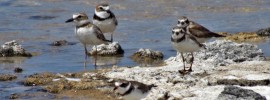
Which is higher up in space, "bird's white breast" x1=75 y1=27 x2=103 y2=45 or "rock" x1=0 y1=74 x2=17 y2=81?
"bird's white breast" x1=75 y1=27 x2=103 y2=45

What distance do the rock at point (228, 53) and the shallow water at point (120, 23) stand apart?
1571mm

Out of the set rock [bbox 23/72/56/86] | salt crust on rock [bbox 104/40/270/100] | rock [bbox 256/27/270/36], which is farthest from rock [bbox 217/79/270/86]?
rock [bbox 256/27/270/36]

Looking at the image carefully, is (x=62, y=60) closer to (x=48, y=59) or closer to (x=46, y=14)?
(x=48, y=59)

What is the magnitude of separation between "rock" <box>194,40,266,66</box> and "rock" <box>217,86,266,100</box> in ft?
10.7

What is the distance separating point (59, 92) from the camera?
12852mm

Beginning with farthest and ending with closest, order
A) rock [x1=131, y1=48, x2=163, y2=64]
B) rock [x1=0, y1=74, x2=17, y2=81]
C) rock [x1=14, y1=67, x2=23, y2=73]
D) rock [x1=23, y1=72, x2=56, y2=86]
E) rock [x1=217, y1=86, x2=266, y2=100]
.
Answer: rock [x1=131, y1=48, x2=163, y2=64] < rock [x1=14, y1=67, x2=23, y2=73] < rock [x1=0, y1=74, x2=17, y2=81] < rock [x1=23, y1=72, x2=56, y2=86] < rock [x1=217, y1=86, x2=266, y2=100]

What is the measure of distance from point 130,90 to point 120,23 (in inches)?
414

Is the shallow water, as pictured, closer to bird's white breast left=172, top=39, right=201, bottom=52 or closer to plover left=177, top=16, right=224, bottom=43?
plover left=177, top=16, right=224, bottom=43

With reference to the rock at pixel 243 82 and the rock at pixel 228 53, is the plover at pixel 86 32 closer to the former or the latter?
the rock at pixel 228 53

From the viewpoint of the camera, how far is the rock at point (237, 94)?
10945 mm

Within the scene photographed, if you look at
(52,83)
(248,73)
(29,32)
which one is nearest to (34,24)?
(29,32)

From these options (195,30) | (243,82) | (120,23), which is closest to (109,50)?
(195,30)

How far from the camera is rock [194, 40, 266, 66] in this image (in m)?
14.5

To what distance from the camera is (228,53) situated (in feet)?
48.0
